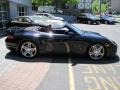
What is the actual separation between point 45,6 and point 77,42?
60.9m

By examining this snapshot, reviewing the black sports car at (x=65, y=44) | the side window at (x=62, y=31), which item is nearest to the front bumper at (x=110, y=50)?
the black sports car at (x=65, y=44)

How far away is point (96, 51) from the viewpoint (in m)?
9.57

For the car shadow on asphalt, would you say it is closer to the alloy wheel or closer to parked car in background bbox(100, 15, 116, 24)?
the alloy wheel

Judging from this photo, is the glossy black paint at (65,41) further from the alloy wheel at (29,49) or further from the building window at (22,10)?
the building window at (22,10)

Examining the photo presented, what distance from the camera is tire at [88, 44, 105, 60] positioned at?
9.56 m

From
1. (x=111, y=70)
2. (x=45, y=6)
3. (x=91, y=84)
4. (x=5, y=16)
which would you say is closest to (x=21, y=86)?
(x=91, y=84)

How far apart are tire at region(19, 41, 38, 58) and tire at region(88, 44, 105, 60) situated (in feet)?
6.45

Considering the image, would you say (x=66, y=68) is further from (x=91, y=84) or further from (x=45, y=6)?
(x=45, y=6)

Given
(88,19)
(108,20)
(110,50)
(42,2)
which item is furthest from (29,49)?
(42,2)

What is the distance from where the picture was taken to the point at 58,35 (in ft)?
31.6

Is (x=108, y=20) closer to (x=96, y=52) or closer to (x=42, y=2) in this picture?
(x=42, y=2)

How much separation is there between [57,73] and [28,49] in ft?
7.58

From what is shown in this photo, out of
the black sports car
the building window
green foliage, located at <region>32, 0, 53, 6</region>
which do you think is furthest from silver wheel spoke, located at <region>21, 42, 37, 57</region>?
green foliage, located at <region>32, 0, 53, 6</region>

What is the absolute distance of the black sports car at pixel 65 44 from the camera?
31.3ft
